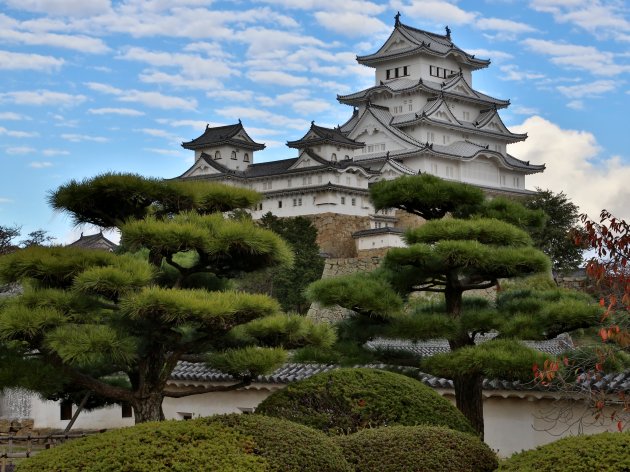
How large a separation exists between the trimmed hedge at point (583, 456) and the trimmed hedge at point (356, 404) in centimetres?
175

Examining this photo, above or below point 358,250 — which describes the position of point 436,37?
above

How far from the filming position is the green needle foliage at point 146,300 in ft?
31.1

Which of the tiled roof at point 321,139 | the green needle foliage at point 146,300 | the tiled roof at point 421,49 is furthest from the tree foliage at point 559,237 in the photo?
the green needle foliage at point 146,300

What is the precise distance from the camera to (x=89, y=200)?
423 inches

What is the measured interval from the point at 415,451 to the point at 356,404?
46.1 inches

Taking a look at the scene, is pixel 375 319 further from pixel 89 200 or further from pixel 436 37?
pixel 436 37

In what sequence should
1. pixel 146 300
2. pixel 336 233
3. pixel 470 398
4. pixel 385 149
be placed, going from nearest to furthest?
pixel 146 300 → pixel 470 398 → pixel 336 233 → pixel 385 149

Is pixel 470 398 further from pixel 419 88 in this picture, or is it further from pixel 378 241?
pixel 419 88

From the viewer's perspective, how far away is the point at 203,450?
7.04 metres

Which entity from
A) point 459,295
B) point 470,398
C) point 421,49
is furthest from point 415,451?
point 421,49

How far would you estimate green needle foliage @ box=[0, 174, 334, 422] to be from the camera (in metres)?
9.48

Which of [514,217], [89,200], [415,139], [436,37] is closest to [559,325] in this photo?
[514,217]

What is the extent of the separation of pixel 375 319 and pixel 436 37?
42949mm

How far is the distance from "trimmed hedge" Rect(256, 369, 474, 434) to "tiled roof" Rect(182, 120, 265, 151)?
126 feet
